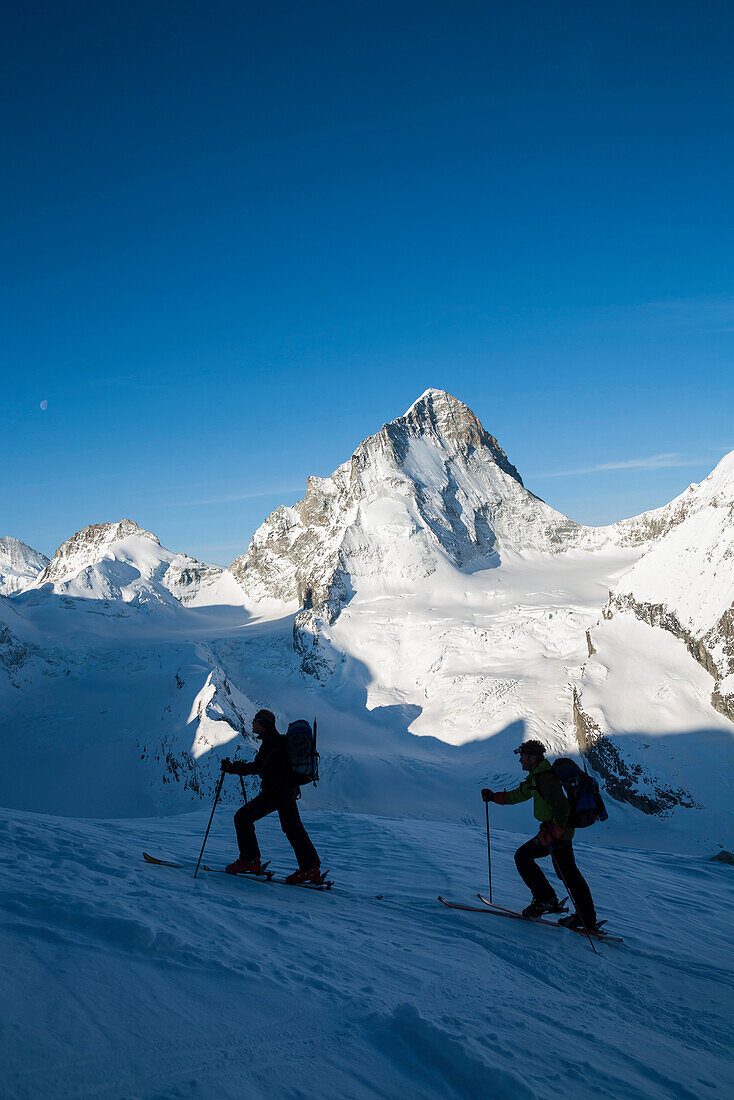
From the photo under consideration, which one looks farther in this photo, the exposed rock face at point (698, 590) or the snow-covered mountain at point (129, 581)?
the snow-covered mountain at point (129, 581)

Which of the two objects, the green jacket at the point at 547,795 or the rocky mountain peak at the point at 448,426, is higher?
the rocky mountain peak at the point at 448,426

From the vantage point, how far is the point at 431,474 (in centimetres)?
15588

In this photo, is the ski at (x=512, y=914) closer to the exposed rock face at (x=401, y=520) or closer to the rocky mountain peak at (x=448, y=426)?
the exposed rock face at (x=401, y=520)

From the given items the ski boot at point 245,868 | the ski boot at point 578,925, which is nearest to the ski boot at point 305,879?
the ski boot at point 245,868

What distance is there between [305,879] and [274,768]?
1.68m

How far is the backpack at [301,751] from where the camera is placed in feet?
24.1

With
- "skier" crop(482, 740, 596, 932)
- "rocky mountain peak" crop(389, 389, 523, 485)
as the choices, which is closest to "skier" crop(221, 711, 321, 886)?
"skier" crop(482, 740, 596, 932)

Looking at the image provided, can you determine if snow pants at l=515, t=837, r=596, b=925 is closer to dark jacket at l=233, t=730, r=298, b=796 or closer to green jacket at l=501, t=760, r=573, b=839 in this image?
green jacket at l=501, t=760, r=573, b=839

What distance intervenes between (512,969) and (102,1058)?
A: 155 inches

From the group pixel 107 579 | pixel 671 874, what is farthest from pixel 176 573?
pixel 671 874

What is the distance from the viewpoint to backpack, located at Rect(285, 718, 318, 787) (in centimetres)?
735

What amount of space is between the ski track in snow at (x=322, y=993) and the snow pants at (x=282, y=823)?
48cm

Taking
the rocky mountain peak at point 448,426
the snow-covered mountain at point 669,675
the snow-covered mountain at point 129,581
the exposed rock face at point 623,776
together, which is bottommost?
the exposed rock face at point 623,776

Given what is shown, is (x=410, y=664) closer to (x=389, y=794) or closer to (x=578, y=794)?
(x=389, y=794)
